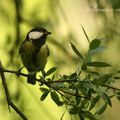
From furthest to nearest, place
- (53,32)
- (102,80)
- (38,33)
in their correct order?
(53,32) < (38,33) < (102,80)

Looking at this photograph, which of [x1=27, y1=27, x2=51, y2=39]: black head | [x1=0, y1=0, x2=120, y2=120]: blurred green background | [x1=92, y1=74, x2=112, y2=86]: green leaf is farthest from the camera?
[x1=0, y1=0, x2=120, y2=120]: blurred green background

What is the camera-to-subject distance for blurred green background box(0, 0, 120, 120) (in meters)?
1.66

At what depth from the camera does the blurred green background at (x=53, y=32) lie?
5.46 feet

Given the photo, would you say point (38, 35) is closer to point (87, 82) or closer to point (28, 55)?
point (28, 55)

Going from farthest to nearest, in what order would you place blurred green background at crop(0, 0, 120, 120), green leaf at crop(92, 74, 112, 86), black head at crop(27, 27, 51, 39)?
blurred green background at crop(0, 0, 120, 120) → black head at crop(27, 27, 51, 39) → green leaf at crop(92, 74, 112, 86)

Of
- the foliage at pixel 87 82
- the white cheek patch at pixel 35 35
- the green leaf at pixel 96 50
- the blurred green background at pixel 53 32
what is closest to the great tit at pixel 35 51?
the white cheek patch at pixel 35 35

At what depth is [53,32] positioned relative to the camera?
5.77 feet

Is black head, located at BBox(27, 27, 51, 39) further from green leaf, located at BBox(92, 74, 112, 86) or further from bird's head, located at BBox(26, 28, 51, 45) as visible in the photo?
green leaf, located at BBox(92, 74, 112, 86)

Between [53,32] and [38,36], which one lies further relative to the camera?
[53,32]

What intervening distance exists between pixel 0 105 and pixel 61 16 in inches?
17.7

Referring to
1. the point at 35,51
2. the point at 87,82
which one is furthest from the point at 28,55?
the point at 87,82

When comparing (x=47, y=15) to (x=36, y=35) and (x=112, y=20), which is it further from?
(x=36, y=35)

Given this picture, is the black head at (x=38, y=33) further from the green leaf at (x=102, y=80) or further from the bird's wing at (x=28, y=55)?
the green leaf at (x=102, y=80)

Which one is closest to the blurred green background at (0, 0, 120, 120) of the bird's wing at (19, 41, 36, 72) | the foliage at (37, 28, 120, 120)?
the bird's wing at (19, 41, 36, 72)
